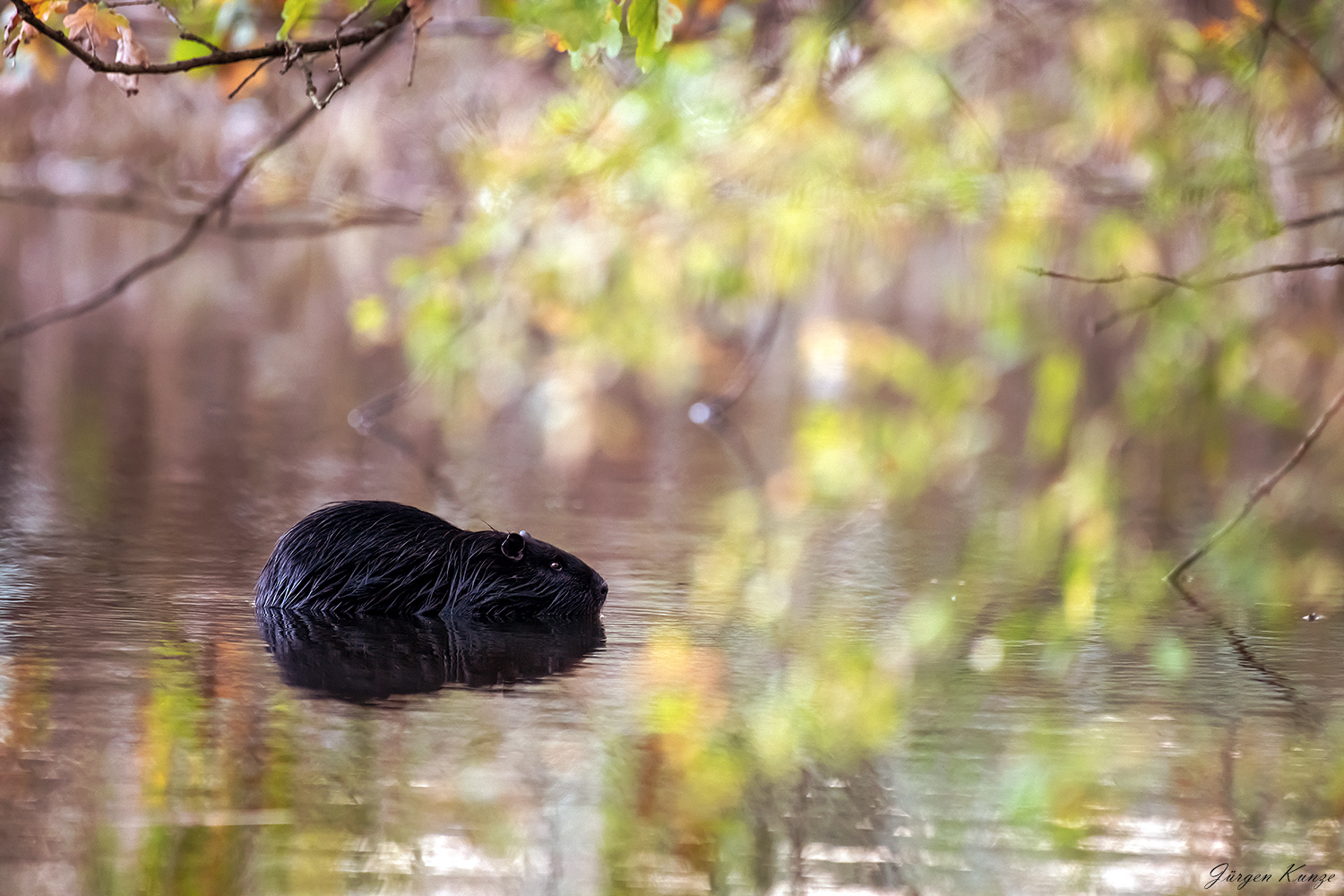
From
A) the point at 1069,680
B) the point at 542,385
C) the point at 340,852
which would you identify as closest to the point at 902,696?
the point at 1069,680

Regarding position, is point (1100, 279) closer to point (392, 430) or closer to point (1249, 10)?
point (1249, 10)

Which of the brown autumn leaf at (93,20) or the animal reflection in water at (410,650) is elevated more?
the brown autumn leaf at (93,20)

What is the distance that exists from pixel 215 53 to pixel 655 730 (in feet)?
6.93

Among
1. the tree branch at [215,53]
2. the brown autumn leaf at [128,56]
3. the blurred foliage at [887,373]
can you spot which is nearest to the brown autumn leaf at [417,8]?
the tree branch at [215,53]

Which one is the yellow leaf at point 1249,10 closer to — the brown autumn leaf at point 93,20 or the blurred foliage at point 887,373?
the blurred foliage at point 887,373

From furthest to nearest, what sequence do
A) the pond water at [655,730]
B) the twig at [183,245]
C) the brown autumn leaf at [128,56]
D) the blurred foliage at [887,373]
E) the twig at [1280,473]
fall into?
the twig at [183,245] → the twig at [1280,473] → the brown autumn leaf at [128,56] → the blurred foliage at [887,373] → the pond water at [655,730]

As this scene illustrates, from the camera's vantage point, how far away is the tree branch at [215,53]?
4.02 m

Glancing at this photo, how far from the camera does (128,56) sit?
14.8 feet

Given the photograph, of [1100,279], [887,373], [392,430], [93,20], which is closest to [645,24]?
[93,20]

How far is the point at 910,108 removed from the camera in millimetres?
7754

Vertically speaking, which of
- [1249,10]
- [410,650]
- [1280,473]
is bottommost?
[410,650]

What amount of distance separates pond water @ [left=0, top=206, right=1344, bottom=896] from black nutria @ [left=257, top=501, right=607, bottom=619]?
0.40 ft

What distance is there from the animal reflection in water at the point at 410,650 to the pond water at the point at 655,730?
0.01m

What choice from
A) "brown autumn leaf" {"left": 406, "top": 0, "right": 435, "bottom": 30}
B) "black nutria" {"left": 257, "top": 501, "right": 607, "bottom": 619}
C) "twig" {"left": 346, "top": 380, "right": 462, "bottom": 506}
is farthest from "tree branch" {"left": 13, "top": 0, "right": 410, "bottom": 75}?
"twig" {"left": 346, "top": 380, "right": 462, "bottom": 506}
